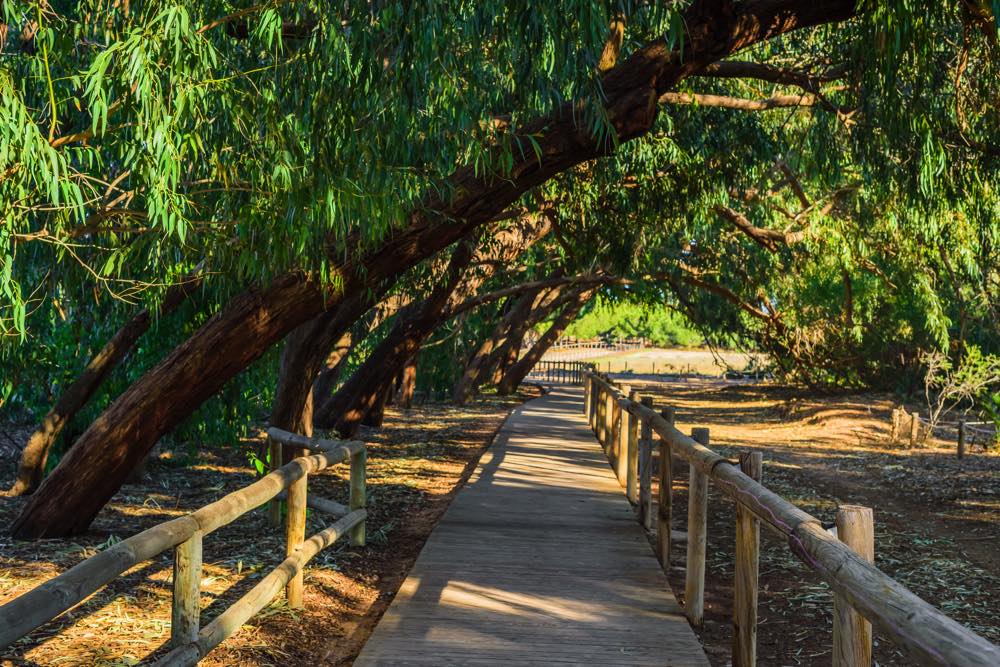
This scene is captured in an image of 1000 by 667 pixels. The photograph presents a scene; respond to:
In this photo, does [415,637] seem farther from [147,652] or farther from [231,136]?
[231,136]

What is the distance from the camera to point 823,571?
3.34 meters

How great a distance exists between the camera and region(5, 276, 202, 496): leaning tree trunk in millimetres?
9281

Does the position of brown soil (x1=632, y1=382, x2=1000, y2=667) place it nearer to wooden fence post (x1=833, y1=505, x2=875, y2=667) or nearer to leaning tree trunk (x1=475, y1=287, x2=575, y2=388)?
wooden fence post (x1=833, y1=505, x2=875, y2=667)

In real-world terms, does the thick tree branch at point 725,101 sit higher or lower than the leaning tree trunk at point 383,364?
higher

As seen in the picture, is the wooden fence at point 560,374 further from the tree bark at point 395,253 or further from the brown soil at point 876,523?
the tree bark at point 395,253

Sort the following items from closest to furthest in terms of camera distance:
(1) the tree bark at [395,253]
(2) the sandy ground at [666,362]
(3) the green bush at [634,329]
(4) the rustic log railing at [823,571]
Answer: (4) the rustic log railing at [823,571], (1) the tree bark at [395,253], (2) the sandy ground at [666,362], (3) the green bush at [634,329]

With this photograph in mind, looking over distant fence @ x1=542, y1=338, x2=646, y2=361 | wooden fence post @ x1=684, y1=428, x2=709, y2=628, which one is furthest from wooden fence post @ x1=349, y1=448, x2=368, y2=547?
distant fence @ x1=542, y1=338, x2=646, y2=361

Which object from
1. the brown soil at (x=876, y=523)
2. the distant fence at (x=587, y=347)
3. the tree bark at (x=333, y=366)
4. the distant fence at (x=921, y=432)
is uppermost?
the distant fence at (x=587, y=347)

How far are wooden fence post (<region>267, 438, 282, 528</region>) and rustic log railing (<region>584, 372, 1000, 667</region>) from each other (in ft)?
10.3

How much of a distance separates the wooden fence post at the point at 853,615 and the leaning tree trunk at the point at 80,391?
22.0 feet

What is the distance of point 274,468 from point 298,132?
3.66 m

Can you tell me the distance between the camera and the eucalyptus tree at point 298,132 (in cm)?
529

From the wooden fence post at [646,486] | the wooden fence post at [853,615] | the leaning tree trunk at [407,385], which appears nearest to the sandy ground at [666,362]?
the leaning tree trunk at [407,385]

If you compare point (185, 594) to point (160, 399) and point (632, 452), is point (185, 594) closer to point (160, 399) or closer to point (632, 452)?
point (160, 399)
